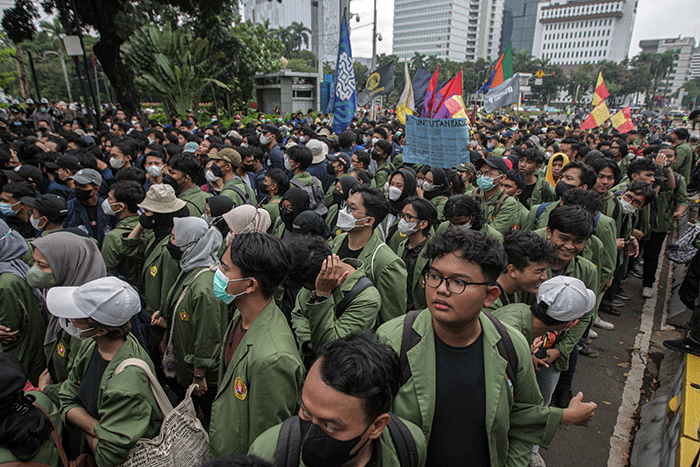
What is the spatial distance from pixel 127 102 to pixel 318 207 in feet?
55.5

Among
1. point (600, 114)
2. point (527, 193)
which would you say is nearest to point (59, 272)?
point (527, 193)

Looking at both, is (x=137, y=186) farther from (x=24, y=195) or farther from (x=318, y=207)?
(x=318, y=207)

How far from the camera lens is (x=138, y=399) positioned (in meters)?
2.16

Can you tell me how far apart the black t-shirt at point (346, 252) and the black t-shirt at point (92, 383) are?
1.94 metres

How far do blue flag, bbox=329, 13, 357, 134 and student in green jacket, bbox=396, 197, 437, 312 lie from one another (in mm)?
6786

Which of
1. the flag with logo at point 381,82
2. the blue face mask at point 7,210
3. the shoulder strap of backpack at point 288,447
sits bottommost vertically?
the shoulder strap of backpack at point 288,447

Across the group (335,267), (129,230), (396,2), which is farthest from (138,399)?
(396,2)

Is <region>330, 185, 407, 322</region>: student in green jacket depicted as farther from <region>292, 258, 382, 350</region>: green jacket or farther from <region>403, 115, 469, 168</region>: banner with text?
<region>403, 115, 469, 168</region>: banner with text

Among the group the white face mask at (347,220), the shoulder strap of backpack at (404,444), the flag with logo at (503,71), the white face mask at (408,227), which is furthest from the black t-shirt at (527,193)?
the flag with logo at (503,71)

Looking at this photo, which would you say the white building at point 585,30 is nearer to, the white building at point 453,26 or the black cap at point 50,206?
the white building at point 453,26

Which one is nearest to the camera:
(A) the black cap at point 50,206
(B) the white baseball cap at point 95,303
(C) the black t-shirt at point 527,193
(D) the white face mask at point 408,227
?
(B) the white baseball cap at point 95,303

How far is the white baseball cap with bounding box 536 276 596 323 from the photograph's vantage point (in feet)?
8.20

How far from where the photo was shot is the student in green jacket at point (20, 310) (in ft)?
9.74

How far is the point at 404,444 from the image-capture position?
1.68m
